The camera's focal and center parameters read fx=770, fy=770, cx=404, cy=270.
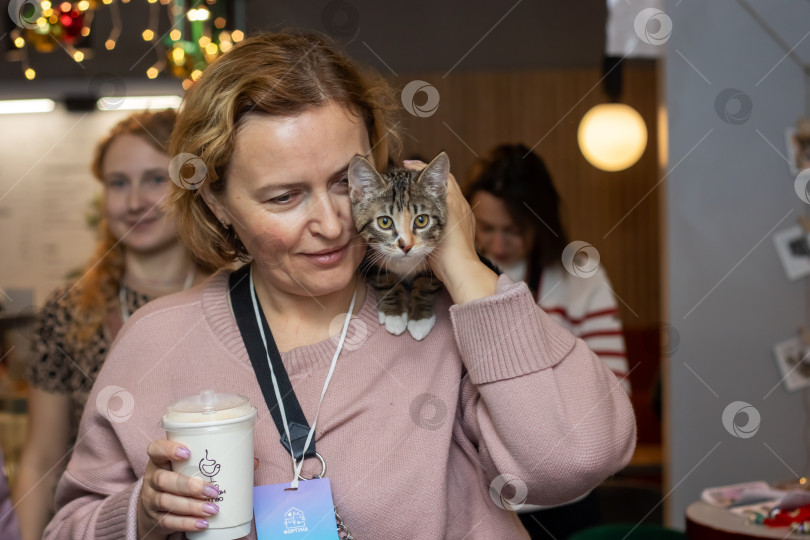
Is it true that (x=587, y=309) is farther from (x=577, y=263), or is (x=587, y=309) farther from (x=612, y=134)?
(x=612, y=134)

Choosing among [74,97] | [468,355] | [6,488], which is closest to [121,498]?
[6,488]

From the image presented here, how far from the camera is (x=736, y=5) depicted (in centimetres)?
319

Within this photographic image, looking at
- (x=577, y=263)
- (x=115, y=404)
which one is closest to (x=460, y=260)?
(x=115, y=404)

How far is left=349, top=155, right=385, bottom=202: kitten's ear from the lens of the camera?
1247 mm

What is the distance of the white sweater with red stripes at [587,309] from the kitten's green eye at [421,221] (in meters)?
1.13

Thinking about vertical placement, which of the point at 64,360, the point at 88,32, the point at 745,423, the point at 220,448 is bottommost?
the point at 745,423

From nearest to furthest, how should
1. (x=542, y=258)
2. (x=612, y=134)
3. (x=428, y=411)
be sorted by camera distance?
(x=428, y=411)
(x=542, y=258)
(x=612, y=134)

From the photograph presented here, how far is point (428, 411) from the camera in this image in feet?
4.11

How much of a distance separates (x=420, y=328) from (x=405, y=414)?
0.54 feet

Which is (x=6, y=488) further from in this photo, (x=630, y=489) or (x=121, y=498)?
(x=630, y=489)

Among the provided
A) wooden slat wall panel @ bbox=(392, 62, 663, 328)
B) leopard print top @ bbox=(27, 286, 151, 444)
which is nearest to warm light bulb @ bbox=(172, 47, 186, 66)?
leopard print top @ bbox=(27, 286, 151, 444)

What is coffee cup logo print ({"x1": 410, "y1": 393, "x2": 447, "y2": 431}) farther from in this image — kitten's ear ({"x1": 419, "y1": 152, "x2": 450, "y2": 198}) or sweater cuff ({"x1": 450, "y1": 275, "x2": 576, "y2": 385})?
kitten's ear ({"x1": 419, "y1": 152, "x2": 450, "y2": 198})

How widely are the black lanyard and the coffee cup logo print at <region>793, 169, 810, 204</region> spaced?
2.35 meters

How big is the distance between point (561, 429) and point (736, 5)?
2.72 meters
